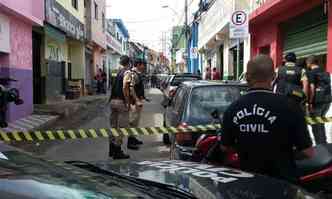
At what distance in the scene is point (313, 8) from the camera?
13.3 meters

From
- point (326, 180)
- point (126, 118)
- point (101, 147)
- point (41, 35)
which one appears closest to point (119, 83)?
point (126, 118)

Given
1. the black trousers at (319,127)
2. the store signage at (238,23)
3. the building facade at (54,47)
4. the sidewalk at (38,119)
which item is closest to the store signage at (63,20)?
the building facade at (54,47)

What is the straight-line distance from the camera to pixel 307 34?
14141 mm

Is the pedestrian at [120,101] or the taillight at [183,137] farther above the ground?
the pedestrian at [120,101]

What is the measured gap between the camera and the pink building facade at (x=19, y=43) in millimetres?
14280

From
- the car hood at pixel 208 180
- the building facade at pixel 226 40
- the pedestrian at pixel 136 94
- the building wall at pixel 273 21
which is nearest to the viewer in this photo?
the car hood at pixel 208 180

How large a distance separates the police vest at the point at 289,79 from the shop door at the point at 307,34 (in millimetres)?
3386

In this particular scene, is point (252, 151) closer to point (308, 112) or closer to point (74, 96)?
point (308, 112)

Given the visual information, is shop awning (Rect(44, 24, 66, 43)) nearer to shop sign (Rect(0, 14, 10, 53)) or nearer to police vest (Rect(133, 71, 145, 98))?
shop sign (Rect(0, 14, 10, 53))

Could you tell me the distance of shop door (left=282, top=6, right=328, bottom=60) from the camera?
12.9 metres

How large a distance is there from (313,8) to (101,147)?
21.1ft

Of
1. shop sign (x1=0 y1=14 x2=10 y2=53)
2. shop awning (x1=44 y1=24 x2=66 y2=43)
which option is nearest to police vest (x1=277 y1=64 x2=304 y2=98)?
shop sign (x1=0 y1=14 x2=10 y2=53)

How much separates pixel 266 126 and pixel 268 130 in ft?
0.11

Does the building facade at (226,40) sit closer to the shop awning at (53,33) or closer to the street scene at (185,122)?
the street scene at (185,122)
